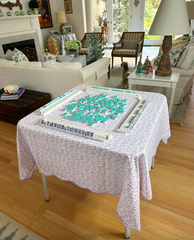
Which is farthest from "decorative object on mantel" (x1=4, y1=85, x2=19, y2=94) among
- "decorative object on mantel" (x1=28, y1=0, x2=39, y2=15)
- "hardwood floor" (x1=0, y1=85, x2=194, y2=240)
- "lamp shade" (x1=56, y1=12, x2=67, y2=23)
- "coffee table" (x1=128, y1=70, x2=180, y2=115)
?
"lamp shade" (x1=56, y1=12, x2=67, y2=23)

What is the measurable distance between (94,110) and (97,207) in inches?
29.8

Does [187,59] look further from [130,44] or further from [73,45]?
[130,44]

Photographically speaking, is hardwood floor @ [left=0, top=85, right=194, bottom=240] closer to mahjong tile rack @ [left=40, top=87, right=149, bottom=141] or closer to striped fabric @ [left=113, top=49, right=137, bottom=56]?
mahjong tile rack @ [left=40, top=87, right=149, bottom=141]

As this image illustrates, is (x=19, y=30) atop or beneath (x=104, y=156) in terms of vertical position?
atop

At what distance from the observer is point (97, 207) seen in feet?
4.64

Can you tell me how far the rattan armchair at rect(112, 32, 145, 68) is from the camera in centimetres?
462

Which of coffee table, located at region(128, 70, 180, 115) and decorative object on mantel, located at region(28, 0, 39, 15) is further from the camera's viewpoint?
decorative object on mantel, located at region(28, 0, 39, 15)

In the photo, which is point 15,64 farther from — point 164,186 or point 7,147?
point 164,186

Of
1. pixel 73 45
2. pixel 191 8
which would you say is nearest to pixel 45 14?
pixel 73 45

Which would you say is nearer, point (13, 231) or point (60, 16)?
point (13, 231)

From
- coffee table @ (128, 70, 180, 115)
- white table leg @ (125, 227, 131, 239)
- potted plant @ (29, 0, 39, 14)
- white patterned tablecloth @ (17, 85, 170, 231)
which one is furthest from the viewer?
potted plant @ (29, 0, 39, 14)

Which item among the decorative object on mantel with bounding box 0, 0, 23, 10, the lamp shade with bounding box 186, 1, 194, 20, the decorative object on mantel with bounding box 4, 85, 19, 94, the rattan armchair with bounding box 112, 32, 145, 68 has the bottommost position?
the decorative object on mantel with bounding box 4, 85, 19, 94

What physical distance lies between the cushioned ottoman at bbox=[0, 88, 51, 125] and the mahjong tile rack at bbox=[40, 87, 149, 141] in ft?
3.55

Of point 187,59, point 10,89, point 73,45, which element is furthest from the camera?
point 73,45
